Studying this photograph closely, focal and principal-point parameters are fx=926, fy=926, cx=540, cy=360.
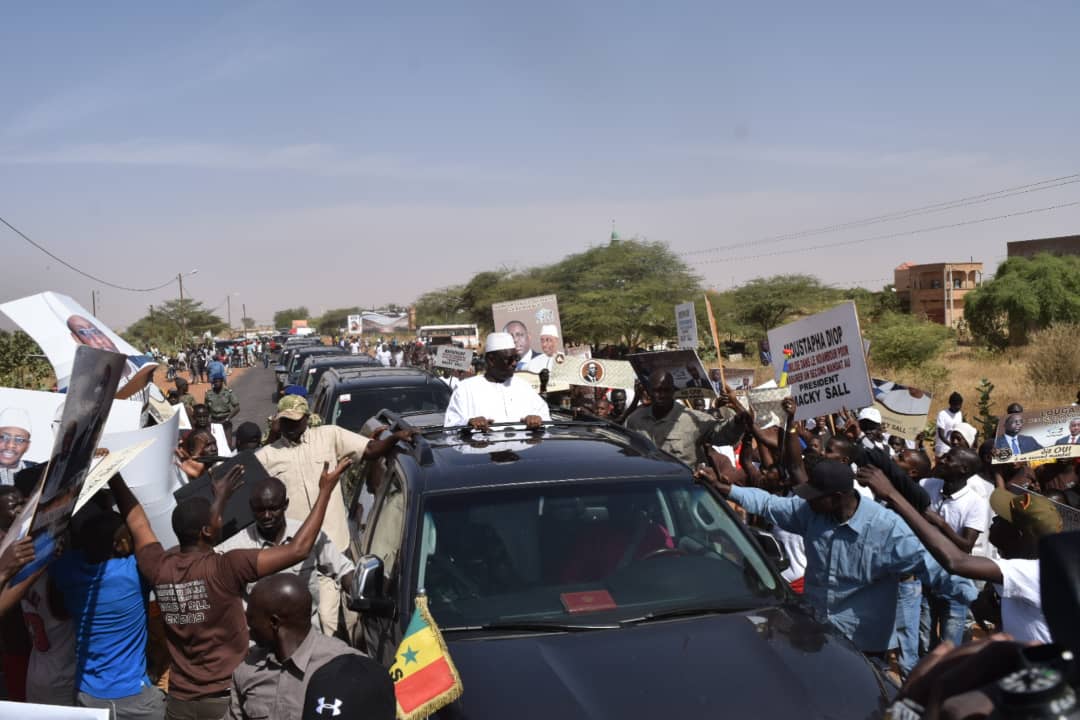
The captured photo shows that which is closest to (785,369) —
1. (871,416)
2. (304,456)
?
(871,416)

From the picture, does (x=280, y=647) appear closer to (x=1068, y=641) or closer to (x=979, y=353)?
(x=1068, y=641)

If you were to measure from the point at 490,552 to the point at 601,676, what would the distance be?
37.4 inches

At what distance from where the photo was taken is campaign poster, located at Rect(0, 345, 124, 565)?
10.2 ft

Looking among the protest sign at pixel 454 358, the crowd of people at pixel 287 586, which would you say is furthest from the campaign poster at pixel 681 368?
the protest sign at pixel 454 358

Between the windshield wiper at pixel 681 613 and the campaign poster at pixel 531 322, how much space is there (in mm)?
11450

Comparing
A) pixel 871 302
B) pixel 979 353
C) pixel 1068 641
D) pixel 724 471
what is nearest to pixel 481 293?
pixel 871 302

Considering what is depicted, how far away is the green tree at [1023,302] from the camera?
3950cm

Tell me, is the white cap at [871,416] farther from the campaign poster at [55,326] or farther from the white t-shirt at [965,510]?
the campaign poster at [55,326]

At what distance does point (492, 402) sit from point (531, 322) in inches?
353

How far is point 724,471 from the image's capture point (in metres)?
6.79

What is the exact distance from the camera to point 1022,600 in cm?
335

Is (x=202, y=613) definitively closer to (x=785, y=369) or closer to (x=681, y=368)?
(x=785, y=369)

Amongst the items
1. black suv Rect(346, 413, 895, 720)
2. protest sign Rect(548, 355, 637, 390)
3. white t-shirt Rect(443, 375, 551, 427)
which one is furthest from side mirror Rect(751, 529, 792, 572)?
protest sign Rect(548, 355, 637, 390)

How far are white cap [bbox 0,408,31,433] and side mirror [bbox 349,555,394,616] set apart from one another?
3531 mm
